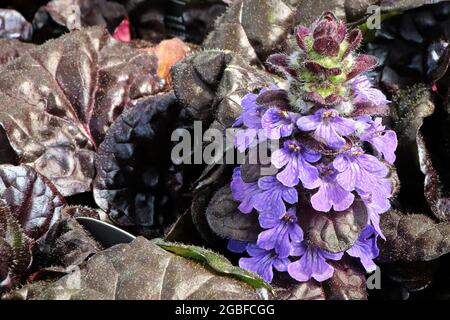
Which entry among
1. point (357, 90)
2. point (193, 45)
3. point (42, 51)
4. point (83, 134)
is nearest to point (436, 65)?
point (357, 90)

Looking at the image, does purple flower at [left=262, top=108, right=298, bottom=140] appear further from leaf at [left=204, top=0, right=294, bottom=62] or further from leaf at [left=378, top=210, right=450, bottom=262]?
leaf at [left=204, top=0, right=294, bottom=62]

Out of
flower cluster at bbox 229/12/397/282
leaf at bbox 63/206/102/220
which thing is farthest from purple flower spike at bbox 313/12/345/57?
leaf at bbox 63/206/102/220

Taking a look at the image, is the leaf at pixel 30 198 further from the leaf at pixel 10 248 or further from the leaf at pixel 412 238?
the leaf at pixel 412 238

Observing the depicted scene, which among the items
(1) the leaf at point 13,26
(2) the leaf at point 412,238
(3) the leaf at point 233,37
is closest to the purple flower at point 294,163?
(2) the leaf at point 412,238

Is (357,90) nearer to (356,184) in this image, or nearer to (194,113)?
(356,184)

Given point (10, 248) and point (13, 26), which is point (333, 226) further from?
point (13, 26)

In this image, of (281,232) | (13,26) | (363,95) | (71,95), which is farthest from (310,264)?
(13,26)
